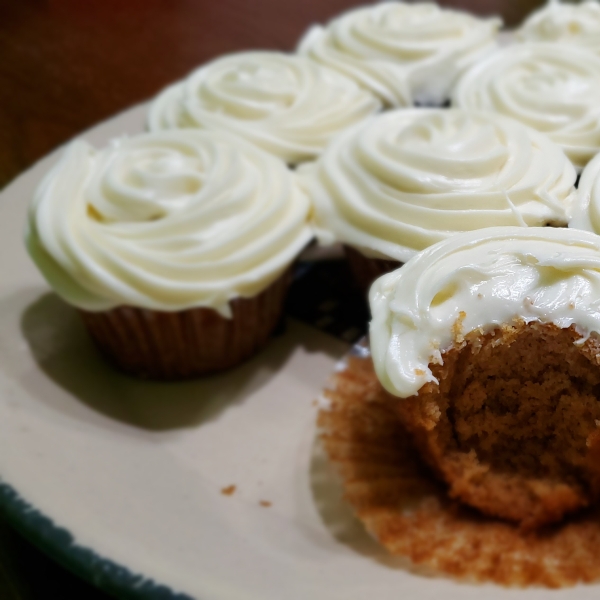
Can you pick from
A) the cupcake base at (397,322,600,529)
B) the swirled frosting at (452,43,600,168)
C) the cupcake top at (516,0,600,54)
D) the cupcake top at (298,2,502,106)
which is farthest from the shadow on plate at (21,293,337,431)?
the cupcake top at (516,0,600,54)

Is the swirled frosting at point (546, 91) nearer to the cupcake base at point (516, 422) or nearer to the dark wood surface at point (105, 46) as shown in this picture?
the cupcake base at point (516, 422)

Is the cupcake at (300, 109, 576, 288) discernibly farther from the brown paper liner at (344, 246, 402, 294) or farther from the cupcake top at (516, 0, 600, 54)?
the cupcake top at (516, 0, 600, 54)

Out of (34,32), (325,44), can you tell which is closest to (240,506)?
(325,44)

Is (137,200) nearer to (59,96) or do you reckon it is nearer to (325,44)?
(325,44)

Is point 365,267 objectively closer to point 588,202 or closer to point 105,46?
point 588,202

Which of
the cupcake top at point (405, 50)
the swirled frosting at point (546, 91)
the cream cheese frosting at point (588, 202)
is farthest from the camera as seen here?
the cupcake top at point (405, 50)

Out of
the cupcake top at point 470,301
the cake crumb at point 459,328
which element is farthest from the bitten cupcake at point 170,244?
the cake crumb at point 459,328
